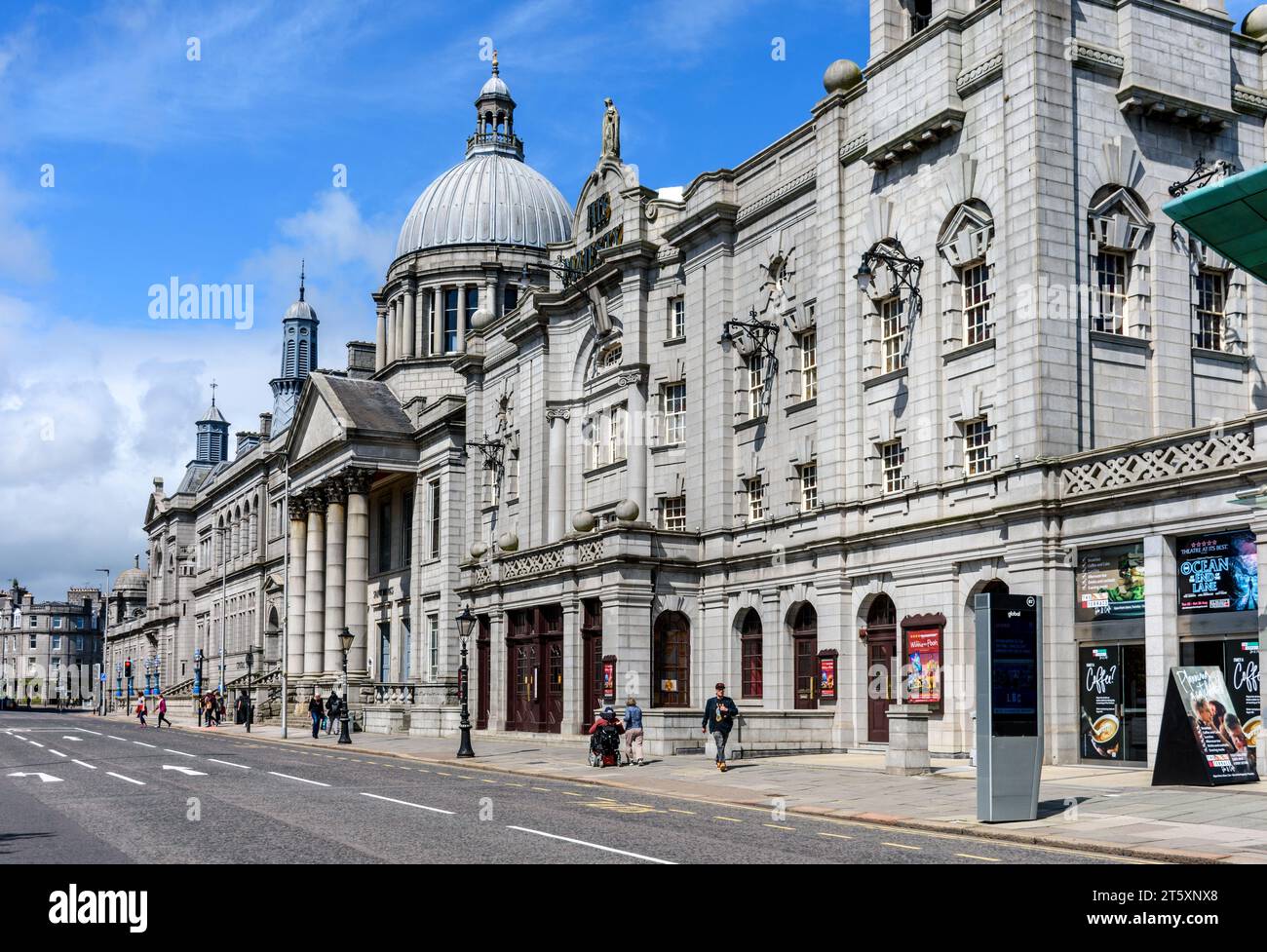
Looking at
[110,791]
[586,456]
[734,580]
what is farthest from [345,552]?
[110,791]

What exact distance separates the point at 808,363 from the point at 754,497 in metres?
4.75

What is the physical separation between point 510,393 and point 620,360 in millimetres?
10260

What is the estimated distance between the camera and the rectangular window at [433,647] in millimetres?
64625

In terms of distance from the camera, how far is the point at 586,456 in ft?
167

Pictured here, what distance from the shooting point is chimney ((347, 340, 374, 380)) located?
87.8 metres

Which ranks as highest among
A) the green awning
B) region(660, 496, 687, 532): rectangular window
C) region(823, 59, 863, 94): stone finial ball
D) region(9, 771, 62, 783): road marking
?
region(823, 59, 863, 94): stone finial ball

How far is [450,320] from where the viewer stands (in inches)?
3157

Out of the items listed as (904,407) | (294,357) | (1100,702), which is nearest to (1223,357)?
(904,407)

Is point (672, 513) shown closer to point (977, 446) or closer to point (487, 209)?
point (977, 446)

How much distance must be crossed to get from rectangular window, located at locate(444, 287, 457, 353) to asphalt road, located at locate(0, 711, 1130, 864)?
50.6 m

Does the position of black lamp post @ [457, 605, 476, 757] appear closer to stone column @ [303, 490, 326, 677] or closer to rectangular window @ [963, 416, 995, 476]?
rectangular window @ [963, 416, 995, 476]

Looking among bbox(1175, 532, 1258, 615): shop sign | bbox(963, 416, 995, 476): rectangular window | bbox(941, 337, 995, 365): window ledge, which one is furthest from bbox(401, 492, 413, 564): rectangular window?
bbox(1175, 532, 1258, 615): shop sign

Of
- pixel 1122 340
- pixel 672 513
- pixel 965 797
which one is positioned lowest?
pixel 965 797
